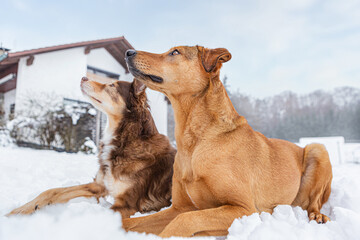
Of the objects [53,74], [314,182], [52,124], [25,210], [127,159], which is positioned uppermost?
[53,74]

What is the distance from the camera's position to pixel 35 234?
128 centimetres

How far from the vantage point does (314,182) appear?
260 centimetres

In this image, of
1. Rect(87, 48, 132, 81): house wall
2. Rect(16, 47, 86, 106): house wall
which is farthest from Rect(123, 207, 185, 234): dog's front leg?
Rect(87, 48, 132, 81): house wall

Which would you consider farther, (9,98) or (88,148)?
(9,98)

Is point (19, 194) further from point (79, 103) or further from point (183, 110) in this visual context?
point (79, 103)

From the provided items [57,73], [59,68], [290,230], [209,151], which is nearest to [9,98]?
[57,73]

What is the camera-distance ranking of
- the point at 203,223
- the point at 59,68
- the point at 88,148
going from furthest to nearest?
the point at 59,68 < the point at 88,148 < the point at 203,223

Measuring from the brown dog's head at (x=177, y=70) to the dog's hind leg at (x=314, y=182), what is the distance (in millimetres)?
1397

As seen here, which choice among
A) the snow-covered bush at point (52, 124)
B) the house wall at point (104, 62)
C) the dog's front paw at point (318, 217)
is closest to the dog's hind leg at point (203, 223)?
the dog's front paw at point (318, 217)

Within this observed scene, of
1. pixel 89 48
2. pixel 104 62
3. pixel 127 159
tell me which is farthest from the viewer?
pixel 104 62

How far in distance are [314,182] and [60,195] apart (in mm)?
2637

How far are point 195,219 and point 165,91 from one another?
110cm

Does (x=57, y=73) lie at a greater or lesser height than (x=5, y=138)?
greater

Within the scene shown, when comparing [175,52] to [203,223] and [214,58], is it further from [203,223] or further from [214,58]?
[203,223]
